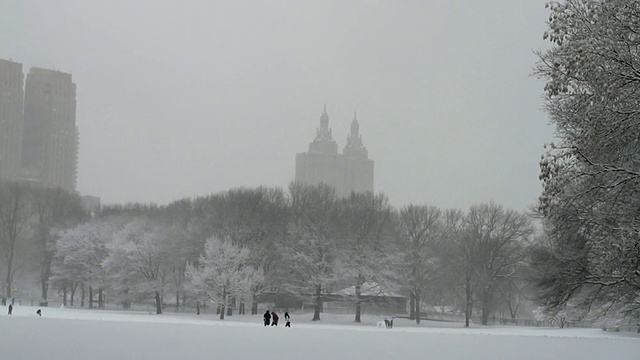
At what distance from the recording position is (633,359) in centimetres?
2866

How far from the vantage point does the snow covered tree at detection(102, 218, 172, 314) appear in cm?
7650

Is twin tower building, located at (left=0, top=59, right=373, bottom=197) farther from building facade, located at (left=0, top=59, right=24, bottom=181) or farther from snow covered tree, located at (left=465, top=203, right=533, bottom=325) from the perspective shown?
snow covered tree, located at (left=465, top=203, right=533, bottom=325)

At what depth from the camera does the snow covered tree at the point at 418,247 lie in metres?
77.4

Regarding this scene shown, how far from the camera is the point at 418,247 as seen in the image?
80.6 meters

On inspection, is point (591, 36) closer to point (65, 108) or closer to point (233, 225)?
point (233, 225)

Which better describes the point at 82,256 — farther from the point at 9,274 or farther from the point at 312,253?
the point at 312,253

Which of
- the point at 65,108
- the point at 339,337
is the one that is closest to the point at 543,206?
the point at 339,337

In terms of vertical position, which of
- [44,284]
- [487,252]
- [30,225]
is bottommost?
[44,284]

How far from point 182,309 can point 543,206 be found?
66.1 metres

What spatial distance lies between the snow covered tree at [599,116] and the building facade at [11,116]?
11307 cm

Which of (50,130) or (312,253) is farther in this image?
(50,130)

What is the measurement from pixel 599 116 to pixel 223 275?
2182 inches

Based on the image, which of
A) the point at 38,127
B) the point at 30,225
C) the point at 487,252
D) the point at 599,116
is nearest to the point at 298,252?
the point at 487,252

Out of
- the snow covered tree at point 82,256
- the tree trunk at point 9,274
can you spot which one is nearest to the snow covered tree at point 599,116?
the snow covered tree at point 82,256
